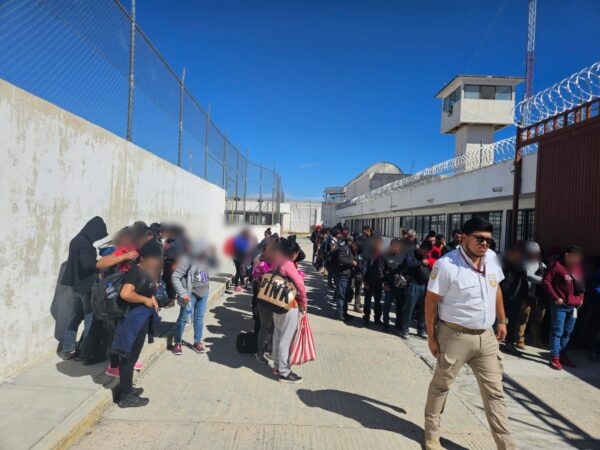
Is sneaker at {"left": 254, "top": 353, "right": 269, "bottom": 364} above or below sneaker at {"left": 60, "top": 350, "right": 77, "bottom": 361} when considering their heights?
below

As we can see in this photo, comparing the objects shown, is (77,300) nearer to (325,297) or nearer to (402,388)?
(402,388)

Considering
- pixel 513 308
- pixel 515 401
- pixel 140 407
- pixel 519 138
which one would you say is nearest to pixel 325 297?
pixel 513 308

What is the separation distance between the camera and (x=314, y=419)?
3814 mm

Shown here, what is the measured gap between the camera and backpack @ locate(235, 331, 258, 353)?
18.4ft

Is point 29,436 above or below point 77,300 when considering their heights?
below

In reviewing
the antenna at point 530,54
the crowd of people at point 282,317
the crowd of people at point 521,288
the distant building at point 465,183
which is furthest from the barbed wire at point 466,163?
the antenna at point 530,54

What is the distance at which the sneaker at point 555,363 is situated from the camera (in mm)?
5566

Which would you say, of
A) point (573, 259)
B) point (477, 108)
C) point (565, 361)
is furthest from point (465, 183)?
point (477, 108)

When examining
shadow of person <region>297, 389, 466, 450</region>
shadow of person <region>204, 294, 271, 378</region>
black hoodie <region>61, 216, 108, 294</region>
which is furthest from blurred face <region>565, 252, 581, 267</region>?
black hoodie <region>61, 216, 108, 294</region>

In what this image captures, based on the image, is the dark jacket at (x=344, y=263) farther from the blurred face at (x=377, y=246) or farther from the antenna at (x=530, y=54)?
the antenna at (x=530, y=54)

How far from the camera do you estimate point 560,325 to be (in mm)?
5664

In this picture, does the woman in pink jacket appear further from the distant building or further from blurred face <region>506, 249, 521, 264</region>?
the distant building

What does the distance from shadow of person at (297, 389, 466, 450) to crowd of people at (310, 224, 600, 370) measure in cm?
271

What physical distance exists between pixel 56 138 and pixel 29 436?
2.86 m
